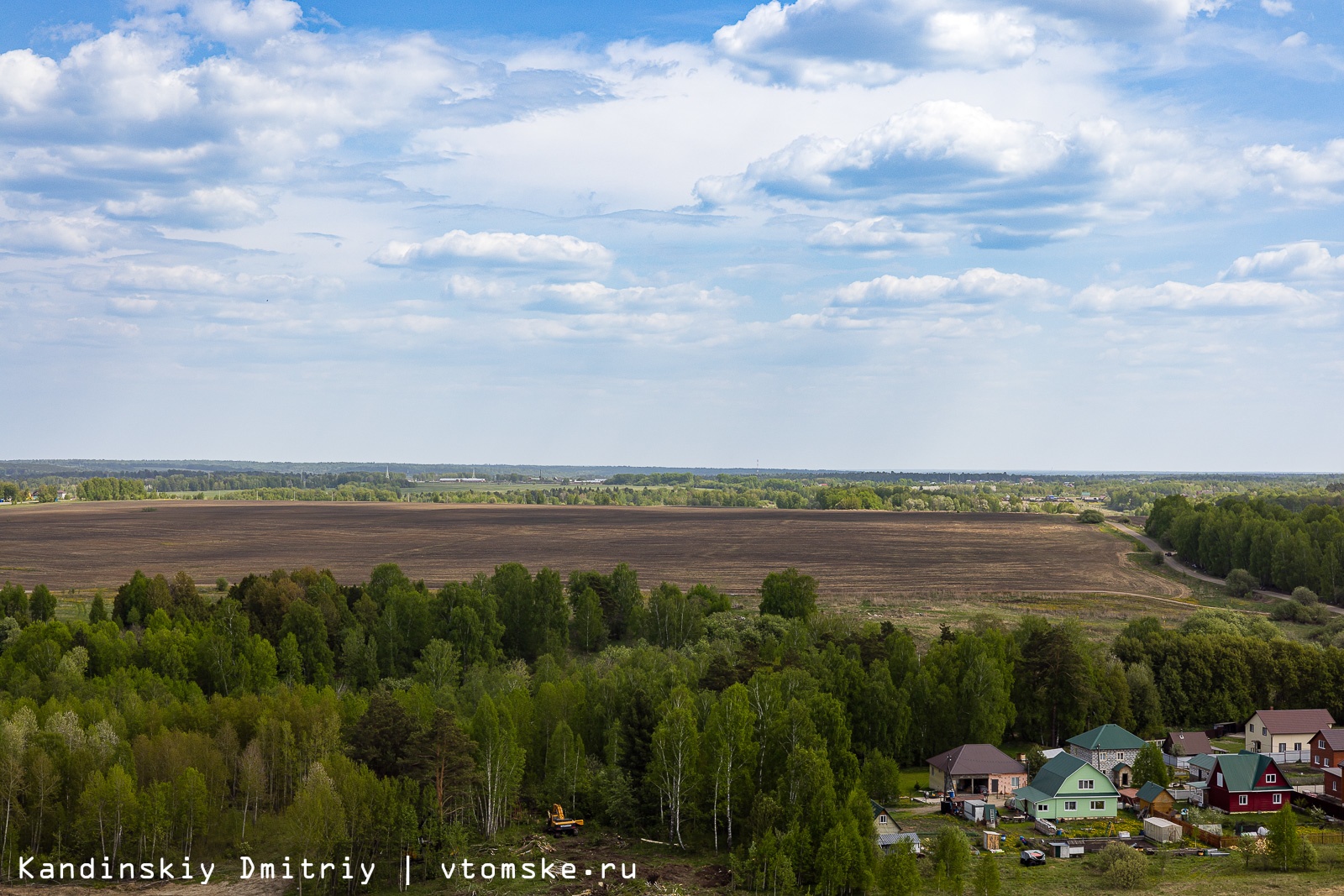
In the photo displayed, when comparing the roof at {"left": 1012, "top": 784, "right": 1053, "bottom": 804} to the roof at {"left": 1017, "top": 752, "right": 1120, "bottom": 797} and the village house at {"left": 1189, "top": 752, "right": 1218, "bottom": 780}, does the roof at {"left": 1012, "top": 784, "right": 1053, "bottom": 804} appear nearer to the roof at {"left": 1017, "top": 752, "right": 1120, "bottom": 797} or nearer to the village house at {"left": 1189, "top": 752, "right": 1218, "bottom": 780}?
the roof at {"left": 1017, "top": 752, "right": 1120, "bottom": 797}

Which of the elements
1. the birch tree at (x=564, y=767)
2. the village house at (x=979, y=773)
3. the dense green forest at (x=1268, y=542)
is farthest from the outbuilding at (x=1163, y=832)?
the dense green forest at (x=1268, y=542)

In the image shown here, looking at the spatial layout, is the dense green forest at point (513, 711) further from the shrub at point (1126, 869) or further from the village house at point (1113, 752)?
the shrub at point (1126, 869)

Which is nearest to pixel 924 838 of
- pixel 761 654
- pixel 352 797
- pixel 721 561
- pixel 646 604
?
pixel 761 654

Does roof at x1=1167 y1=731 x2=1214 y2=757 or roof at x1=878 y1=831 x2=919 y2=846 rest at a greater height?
roof at x1=878 y1=831 x2=919 y2=846

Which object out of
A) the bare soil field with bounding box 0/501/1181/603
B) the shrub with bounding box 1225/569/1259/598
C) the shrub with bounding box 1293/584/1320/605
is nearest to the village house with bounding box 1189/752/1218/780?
the bare soil field with bounding box 0/501/1181/603

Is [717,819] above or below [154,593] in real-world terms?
below

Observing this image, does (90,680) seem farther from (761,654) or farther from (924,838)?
(924,838)

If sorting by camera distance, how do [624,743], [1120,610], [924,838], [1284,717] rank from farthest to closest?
[1120,610], [1284,717], [624,743], [924,838]

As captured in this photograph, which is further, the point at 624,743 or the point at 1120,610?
the point at 1120,610
